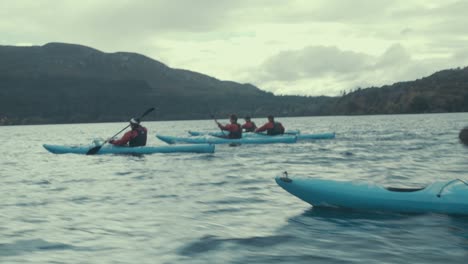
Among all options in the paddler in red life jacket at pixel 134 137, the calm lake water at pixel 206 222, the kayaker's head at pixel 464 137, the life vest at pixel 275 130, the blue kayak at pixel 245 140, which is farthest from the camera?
the life vest at pixel 275 130

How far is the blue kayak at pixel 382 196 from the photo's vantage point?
8727 mm


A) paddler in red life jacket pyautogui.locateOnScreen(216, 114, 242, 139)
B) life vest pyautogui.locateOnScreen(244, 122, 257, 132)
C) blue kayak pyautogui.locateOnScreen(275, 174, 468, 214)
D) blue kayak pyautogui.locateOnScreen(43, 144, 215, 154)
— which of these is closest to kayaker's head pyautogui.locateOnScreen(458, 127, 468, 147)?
life vest pyautogui.locateOnScreen(244, 122, 257, 132)

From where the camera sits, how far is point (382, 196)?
9.02m

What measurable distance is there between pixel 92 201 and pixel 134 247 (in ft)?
14.3

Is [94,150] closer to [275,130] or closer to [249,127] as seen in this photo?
[275,130]

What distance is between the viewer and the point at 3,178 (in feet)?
54.0

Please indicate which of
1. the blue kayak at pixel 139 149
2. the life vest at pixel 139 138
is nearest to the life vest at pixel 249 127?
the blue kayak at pixel 139 149

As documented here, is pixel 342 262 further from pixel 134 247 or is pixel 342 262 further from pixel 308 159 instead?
pixel 308 159

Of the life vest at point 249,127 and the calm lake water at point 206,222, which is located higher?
the life vest at point 249,127

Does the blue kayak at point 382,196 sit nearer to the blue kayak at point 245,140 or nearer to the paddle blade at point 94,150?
the paddle blade at point 94,150

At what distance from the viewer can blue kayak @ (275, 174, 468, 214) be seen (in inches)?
344

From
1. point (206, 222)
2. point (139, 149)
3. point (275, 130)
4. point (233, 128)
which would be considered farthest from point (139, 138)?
point (206, 222)

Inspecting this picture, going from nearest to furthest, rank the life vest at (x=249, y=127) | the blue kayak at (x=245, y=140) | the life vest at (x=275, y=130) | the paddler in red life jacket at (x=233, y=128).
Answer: the paddler in red life jacket at (x=233, y=128) → the blue kayak at (x=245, y=140) → the life vest at (x=275, y=130) → the life vest at (x=249, y=127)

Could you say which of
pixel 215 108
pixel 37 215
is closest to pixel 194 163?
pixel 37 215
